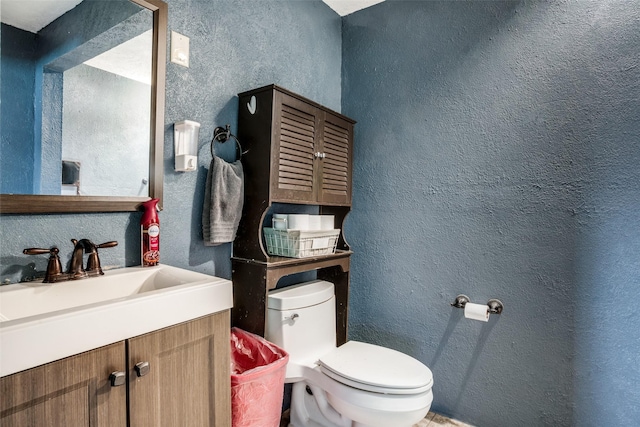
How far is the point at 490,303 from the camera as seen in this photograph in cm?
177

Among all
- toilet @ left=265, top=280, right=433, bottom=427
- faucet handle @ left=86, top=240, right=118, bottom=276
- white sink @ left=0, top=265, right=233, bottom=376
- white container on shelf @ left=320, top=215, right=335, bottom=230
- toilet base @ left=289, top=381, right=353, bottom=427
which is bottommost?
toilet base @ left=289, top=381, right=353, bottom=427

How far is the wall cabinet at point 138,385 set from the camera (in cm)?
71

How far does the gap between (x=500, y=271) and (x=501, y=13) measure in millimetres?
1317

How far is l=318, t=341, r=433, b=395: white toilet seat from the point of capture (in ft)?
4.74

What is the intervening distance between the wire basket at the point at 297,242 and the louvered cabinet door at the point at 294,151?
0.17 m

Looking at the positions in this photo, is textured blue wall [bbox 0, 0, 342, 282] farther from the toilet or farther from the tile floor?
the tile floor

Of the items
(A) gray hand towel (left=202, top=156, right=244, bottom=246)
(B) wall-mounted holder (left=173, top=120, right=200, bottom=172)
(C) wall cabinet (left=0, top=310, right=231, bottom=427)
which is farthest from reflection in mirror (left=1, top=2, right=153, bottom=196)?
(C) wall cabinet (left=0, top=310, right=231, bottom=427)

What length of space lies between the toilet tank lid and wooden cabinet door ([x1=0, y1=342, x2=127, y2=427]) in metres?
0.77

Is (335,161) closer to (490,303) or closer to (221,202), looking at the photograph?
(221,202)

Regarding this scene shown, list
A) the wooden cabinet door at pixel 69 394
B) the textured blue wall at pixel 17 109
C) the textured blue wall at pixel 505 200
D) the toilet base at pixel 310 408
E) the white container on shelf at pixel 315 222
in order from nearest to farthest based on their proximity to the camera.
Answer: the wooden cabinet door at pixel 69 394, the textured blue wall at pixel 17 109, the textured blue wall at pixel 505 200, the toilet base at pixel 310 408, the white container on shelf at pixel 315 222

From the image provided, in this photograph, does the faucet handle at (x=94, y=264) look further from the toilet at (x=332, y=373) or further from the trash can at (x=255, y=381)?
the toilet at (x=332, y=373)

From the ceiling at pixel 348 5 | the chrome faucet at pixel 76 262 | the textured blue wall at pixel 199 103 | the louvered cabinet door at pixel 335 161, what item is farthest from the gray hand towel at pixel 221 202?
the ceiling at pixel 348 5

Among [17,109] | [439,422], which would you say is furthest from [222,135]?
[439,422]

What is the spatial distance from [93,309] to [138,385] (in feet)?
0.79
